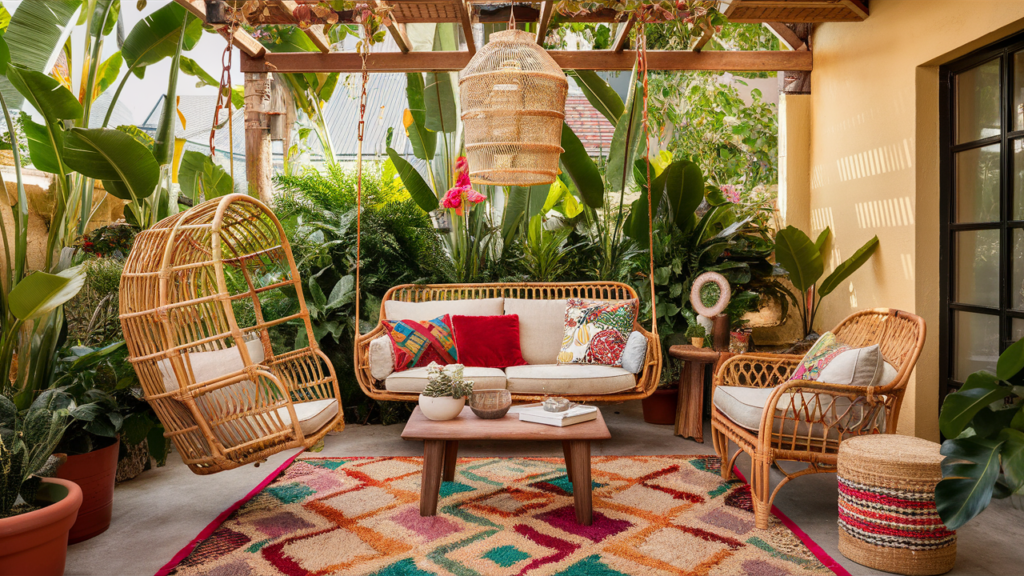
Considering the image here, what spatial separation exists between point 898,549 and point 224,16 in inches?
152

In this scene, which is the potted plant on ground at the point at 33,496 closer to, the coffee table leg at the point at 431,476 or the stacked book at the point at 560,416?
the coffee table leg at the point at 431,476

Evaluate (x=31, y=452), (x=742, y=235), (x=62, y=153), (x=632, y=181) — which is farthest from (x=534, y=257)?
(x=31, y=452)

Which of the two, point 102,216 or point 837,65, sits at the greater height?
point 837,65

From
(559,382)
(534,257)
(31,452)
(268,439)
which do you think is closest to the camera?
(31,452)

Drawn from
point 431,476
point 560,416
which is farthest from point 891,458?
point 431,476

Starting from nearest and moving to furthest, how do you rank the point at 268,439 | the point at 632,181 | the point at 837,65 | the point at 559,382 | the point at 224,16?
the point at 268,439, the point at 224,16, the point at 559,382, the point at 837,65, the point at 632,181

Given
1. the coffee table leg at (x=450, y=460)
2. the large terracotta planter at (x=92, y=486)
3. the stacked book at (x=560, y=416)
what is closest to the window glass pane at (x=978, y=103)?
the stacked book at (x=560, y=416)

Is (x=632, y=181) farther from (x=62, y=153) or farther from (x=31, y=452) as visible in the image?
(x=31, y=452)

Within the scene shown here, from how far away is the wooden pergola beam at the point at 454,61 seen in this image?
4.63m

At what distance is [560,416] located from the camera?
2.92 meters

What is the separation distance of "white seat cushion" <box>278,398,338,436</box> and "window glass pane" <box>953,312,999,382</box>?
3.05 metres

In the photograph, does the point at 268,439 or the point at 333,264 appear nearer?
the point at 268,439

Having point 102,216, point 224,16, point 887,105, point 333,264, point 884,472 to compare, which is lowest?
point 884,472

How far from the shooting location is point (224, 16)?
3.52m
